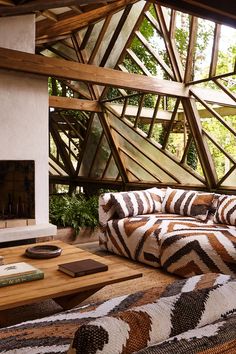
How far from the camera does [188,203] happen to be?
507cm

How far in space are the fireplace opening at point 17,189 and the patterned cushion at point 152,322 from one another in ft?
13.1

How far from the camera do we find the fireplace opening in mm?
5023

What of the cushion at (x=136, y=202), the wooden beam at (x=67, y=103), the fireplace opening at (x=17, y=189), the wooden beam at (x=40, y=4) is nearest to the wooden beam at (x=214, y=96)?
the cushion at (x=136, y=202)

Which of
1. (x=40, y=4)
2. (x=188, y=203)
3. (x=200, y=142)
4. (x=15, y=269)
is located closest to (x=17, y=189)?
(x=188, y=203)

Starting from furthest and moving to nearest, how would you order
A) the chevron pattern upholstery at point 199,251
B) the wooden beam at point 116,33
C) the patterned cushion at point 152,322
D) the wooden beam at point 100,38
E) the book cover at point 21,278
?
the wooden beam at point 100,38, the wooden beam at point 116,33, the chevron pattern upholstery at point 199,251, the book cover at point 21,278, the patterned cushion at point 152,322

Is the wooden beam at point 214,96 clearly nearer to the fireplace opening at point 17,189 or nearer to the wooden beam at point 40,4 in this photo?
the wooden beam at point 40,4

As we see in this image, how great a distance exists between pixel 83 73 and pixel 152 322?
4.28m

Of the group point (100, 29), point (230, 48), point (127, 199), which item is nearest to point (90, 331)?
point (127, 199)

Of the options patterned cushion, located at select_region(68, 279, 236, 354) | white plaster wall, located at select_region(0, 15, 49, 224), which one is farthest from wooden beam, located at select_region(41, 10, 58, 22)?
patterned cushion, located at select_region(68, 279, 236, 354)

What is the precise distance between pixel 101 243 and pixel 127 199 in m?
0.71

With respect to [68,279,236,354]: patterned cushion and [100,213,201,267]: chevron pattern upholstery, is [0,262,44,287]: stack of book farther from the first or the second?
[100,213,201,267]: chevron pattern upholstery

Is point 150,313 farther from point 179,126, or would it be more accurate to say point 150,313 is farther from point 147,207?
point 179,126

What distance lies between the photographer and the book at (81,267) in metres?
2.77

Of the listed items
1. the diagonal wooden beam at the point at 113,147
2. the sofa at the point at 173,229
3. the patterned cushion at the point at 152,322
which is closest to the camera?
the patterned cushion at the point at 152,322
